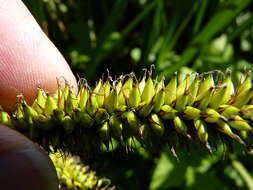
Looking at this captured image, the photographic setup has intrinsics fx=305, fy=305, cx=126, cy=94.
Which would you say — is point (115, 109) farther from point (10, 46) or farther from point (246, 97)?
point (10, 46)

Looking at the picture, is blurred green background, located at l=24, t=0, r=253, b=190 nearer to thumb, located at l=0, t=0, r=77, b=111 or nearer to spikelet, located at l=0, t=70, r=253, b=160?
thumb, located at l=0, t=0, r=77, b=111

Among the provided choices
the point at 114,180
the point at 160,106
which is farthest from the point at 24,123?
the point at 114,180

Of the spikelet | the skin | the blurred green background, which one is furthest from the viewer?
the blurred green background

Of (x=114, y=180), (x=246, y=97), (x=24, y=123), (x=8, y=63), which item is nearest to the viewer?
(x=246, y=97)

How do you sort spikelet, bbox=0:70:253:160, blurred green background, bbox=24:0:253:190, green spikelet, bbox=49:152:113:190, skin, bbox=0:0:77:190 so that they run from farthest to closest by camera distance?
blurred green background, bbox=24:0:253:190 → skin, bbox=0:0:77:190 → green spikelet, bbox=49:152:113:190 → spikelet, bbox=0:70:253:160

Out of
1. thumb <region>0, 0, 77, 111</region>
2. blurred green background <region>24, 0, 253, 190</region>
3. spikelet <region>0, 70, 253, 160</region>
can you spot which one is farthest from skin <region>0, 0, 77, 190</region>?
spikelet <region>0, 70, 253, 160</region>

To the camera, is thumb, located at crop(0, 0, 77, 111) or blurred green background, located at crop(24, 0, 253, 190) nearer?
thumb, located at crop(0, 0, 77, 111)

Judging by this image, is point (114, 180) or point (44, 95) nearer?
point (44, 95)
